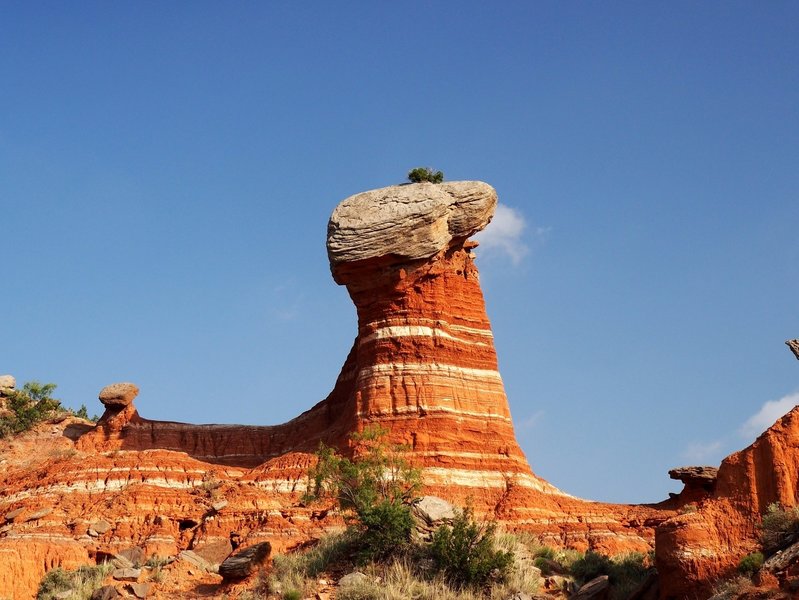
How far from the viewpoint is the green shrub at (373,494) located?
33.3 meters

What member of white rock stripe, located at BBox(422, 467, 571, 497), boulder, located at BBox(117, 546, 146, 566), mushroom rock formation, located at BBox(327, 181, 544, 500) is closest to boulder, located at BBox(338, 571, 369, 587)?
boulder, located at BBox(117, 546, 146, 566)

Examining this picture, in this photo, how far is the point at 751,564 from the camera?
25.2 meters

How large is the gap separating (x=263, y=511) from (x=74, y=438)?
17561 millimetres

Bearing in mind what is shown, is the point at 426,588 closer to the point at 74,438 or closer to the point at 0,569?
Result: the point at 0,569

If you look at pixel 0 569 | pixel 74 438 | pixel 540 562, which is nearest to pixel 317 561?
pixel 540 562

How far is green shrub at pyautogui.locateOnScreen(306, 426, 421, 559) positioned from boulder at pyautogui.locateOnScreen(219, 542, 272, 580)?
88.8 inches

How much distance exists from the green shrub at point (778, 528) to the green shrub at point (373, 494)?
36.9 feet

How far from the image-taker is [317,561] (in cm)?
3412

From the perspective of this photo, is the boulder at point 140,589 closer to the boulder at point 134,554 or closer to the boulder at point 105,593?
the boulder at point 105,593

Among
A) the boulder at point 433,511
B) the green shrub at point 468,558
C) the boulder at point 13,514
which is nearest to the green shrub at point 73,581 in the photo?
the boulder at point 13,514

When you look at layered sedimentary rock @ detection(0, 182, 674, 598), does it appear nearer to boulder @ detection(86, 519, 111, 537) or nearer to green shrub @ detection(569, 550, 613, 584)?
boulder @ detection(86, 519, 111, 537)

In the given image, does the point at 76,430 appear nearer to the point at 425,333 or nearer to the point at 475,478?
the point at 425,333

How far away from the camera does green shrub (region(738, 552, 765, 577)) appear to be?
82.2 feet

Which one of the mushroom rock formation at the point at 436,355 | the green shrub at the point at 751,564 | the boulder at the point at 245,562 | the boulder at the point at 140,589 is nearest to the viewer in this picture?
the green shrub at the point at 751,564
